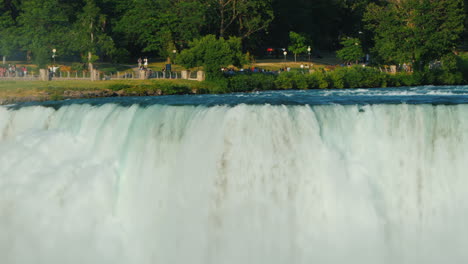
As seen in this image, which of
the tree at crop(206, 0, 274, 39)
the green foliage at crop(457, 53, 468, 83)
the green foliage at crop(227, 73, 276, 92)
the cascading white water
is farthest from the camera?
the tree at crop(206, 0, 274, 39)

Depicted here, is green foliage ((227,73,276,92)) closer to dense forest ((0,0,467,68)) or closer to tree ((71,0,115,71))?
dense forest ((0,0,467,68))

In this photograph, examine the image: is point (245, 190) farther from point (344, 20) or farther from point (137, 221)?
point (344, 20)

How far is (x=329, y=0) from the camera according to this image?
9850 cm

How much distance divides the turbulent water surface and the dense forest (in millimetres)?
33941

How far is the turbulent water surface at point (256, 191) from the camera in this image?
18.5 meters

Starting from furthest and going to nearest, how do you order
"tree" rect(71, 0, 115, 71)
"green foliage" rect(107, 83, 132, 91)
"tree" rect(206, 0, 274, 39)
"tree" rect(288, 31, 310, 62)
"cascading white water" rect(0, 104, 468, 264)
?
"tree" rect(288, 31, 310, 62) → "tree" rect(206, 0, 274, 39) → "tree" rect(71, 0, 115, 71) → "green foliage" rect(107, 83, 132, 91) → "cascading white water" rect(0, 104, 468, 264)

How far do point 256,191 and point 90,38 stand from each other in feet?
155

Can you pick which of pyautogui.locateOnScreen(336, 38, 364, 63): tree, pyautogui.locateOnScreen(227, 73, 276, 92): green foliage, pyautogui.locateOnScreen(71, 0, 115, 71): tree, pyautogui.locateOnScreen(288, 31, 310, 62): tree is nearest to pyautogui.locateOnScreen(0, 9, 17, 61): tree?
pyautogui.locateOnScreen(71, 0, 115, 71): tree

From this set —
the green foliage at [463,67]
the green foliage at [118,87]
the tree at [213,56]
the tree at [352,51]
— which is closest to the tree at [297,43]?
the tree at [352,51]

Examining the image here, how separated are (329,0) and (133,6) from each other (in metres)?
34.3

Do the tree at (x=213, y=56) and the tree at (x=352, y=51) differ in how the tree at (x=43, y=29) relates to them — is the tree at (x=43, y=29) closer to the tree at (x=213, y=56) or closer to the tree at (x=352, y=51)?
the tree at (x=213, y=56)

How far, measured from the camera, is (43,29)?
64.9 metres

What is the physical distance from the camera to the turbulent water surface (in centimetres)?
1850

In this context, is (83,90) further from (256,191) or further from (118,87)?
(256,191)
